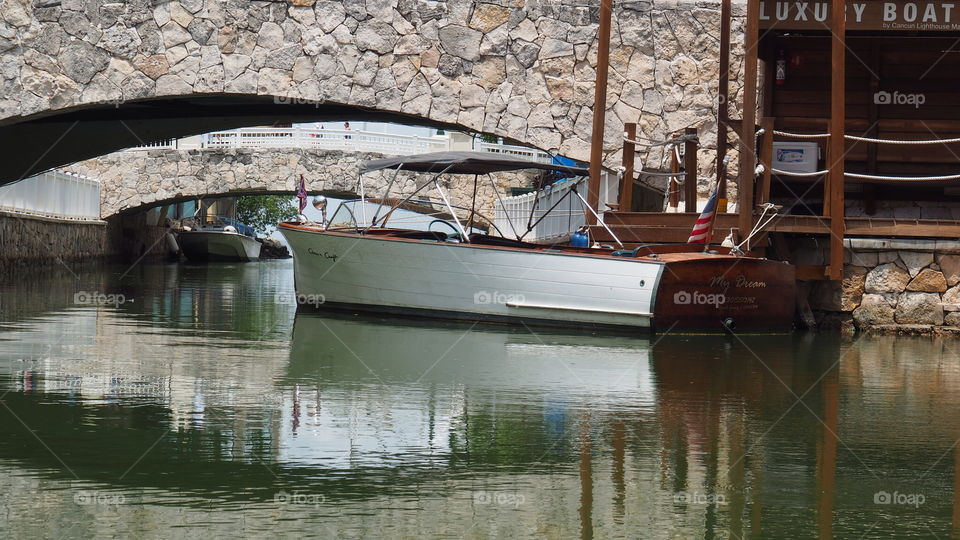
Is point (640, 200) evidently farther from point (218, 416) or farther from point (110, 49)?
point (218, 416)

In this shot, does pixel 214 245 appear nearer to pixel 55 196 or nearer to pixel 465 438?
pixel 55 196

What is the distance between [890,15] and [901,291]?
322cm

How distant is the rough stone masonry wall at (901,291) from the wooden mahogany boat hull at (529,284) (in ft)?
3.35

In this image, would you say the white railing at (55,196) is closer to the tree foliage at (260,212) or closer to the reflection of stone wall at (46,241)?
the reflection of stone wall at (46,241)

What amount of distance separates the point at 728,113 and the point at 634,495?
1193 centimetres

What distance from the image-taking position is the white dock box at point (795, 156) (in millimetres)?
15680

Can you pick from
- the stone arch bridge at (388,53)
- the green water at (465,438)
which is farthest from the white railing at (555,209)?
the green water at (465,438)

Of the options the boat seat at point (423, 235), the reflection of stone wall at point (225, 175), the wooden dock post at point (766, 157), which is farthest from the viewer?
the reflection of stone wall at point (225, 175)

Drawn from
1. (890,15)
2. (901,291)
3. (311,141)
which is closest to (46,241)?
(311,141)

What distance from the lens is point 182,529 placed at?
4.63 metres

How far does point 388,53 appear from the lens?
16672mm

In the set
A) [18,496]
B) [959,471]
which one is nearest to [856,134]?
[959,471]

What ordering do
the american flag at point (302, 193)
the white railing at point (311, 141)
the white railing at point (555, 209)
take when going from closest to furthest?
→ the white railing at point (555, 209)
the american flag at point (302, 193)
the white railing at point (311, 141)

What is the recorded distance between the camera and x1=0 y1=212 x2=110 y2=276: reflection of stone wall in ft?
73.3
